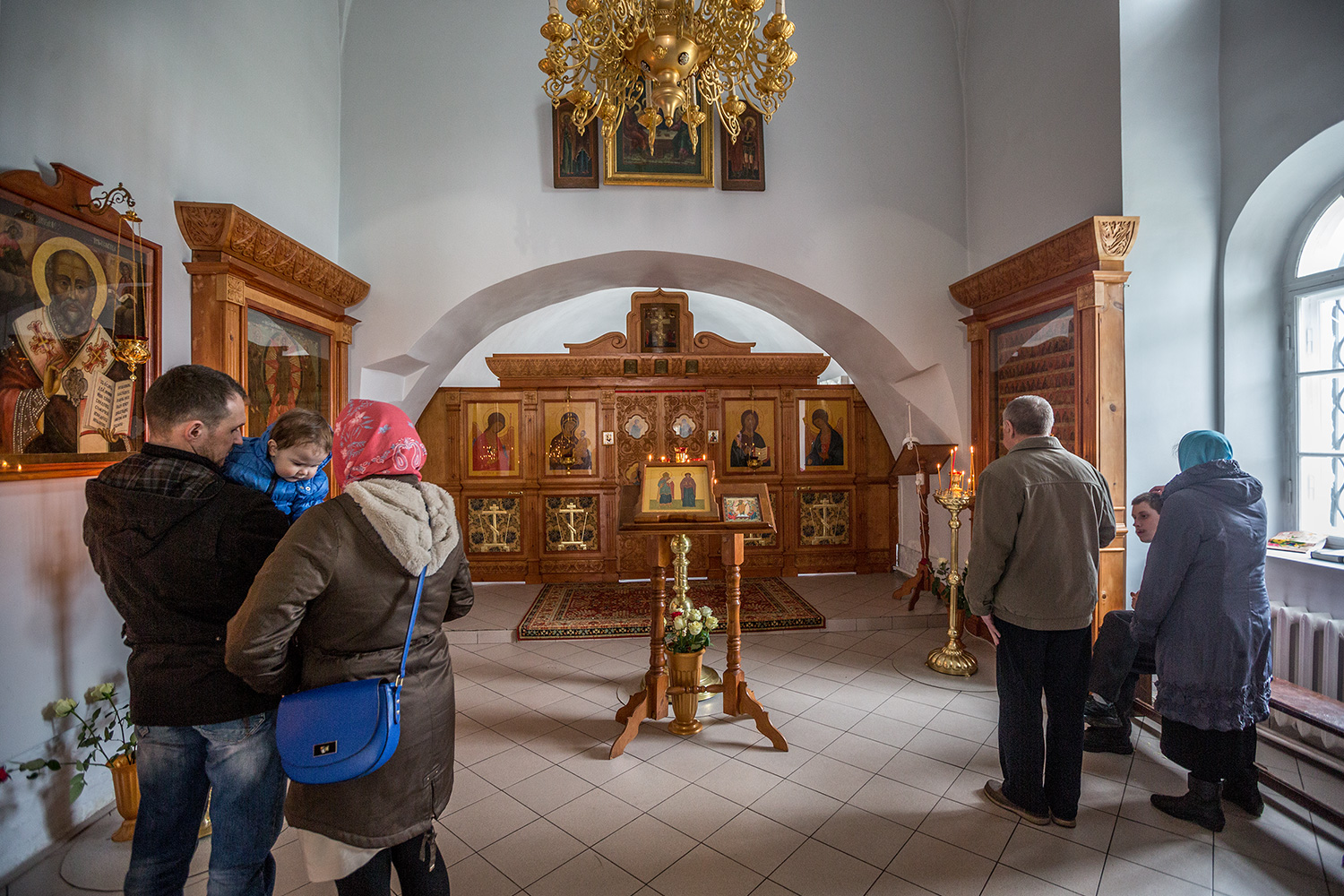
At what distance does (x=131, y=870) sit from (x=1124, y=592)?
474cm

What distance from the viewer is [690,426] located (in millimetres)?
7551

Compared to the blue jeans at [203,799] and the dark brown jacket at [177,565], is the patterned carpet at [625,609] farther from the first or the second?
the dark brown jacket at [177,565]

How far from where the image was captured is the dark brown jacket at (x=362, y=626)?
1367 mm

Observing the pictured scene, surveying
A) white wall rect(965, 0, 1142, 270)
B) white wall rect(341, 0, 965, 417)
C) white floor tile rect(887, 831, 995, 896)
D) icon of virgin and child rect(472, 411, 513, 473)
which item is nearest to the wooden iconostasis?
icon of virgin and child rect(472, 411, 513, 473)

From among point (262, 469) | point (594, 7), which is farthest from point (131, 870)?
point (594, 7)

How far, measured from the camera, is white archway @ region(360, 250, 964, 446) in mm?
5273

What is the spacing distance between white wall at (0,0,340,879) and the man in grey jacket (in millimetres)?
3842

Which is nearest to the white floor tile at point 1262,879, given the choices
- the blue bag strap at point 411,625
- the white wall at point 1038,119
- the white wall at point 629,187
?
the blue bag strap at point 411,625

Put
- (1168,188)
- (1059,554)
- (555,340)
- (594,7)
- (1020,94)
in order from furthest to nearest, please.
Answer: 1. (555,340)
2. (1020,94)
3. (1168,188)
4. (594,7)
5. (1059,554)

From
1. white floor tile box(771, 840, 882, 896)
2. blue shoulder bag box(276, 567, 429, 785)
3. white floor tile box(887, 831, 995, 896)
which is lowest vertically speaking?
white floor tile box(771, 840, 882, 896)

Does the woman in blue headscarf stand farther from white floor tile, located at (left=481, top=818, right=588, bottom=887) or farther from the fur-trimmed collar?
the fur-trimmed collar

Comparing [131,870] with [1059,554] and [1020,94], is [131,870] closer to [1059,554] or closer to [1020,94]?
[1059,554]

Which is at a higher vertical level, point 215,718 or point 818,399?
point 818,399

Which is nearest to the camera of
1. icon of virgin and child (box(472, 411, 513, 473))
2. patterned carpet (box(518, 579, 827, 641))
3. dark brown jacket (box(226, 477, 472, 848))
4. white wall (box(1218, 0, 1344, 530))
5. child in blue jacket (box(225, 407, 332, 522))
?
dark brown jacket (box(226, 477, 472, 848))
